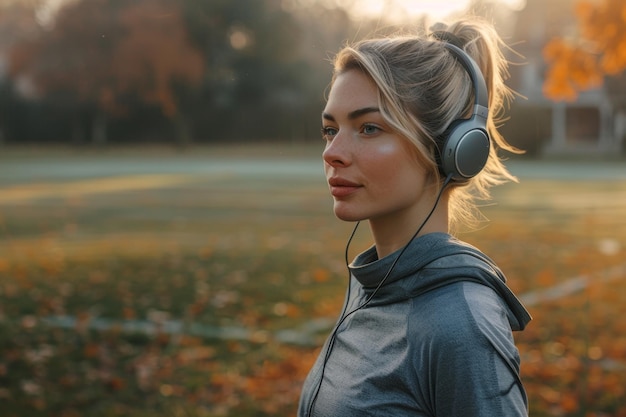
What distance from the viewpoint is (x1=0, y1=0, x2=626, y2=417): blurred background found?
5.22 m

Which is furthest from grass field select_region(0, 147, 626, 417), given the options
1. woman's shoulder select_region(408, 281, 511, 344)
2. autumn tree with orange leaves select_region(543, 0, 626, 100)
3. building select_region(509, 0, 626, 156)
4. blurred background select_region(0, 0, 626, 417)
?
building select_region(509, 0, 626, 156)

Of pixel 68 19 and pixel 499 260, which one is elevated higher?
pixel 68 19

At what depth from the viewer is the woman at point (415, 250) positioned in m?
1.40

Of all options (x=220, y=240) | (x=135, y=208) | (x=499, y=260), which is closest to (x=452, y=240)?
(x=499, y=260)

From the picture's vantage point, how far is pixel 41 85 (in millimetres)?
42844

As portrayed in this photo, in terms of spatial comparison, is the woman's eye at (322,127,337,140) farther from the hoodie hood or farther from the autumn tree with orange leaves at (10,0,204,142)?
the autumn tree with orange leaves at (10,0,204,142)

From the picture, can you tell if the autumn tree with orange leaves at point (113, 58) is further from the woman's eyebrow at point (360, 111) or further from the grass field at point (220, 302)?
the woman's eyebrow at point (360, 111)

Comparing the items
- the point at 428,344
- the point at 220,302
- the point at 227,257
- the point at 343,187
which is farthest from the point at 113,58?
the point at 428,344

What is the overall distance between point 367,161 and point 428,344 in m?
0.43

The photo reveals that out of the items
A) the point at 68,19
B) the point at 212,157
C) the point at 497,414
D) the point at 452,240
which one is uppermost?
the point at 68,19

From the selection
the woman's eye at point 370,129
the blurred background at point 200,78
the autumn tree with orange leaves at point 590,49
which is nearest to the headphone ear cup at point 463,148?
the woman's eye at point 370,129

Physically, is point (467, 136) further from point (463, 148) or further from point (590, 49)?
point (590, 49)

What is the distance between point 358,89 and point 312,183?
22965 millimetres

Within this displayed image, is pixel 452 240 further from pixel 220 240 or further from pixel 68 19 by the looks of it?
pixel 68 19
